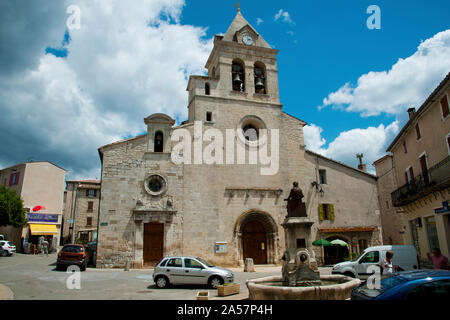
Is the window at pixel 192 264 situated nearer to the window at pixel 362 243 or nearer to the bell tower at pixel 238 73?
the bell tower at pixel 238 73

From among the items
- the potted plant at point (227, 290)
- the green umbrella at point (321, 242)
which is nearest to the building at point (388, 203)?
the green umbrella at point (321, 242)

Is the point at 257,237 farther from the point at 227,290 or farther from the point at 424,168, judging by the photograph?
the point at 227,290

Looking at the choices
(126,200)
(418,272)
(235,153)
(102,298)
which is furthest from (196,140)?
(418,272)

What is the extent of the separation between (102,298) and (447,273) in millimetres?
8715

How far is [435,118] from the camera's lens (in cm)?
1474

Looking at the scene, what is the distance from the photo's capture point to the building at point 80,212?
3738 cm

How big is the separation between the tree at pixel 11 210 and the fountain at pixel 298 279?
978 inches

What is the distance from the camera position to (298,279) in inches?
332

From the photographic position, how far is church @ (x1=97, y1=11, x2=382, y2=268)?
18656mm

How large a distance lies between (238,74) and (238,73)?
164 mm

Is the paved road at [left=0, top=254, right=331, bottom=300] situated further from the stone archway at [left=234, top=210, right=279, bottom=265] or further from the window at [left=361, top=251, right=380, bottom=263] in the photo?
the stone archway at [left=234, top=210, right=279, bottom=265]

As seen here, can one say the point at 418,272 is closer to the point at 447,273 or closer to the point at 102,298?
the point at 447,273

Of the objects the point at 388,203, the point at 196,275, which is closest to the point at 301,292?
the point at 196,275
